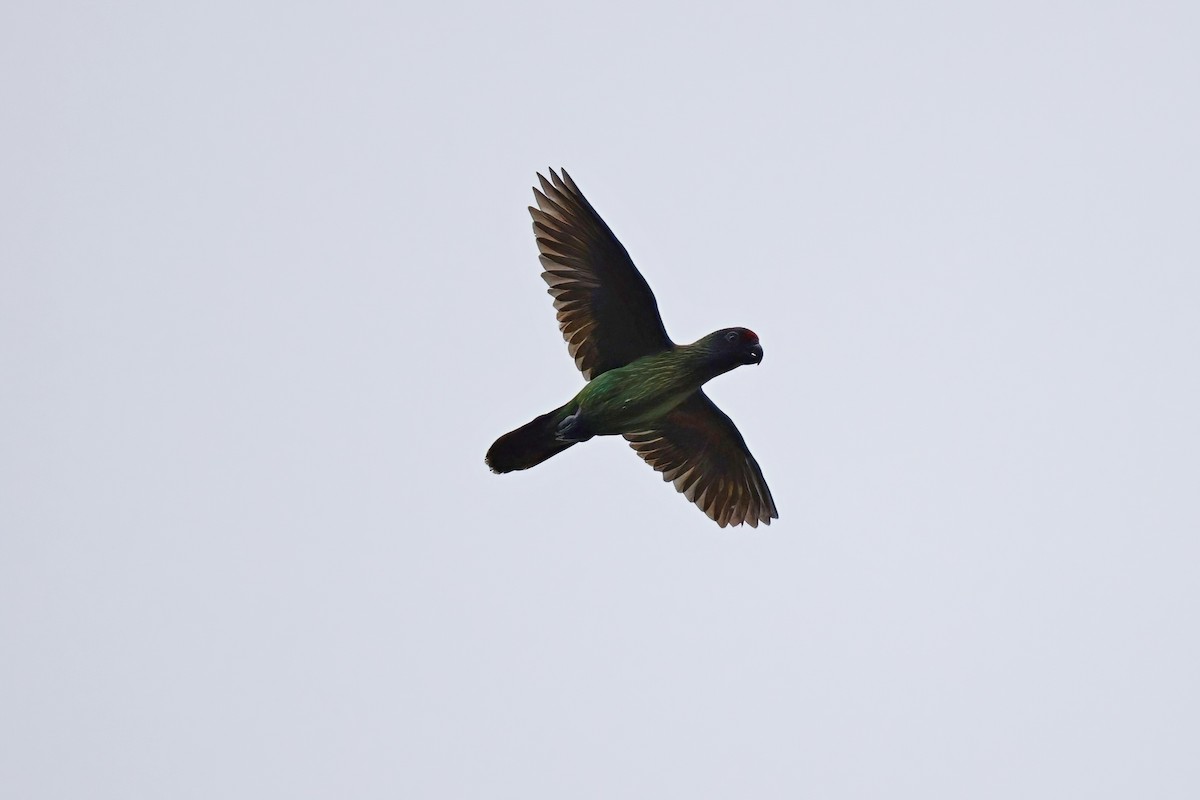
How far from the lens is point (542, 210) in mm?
12812

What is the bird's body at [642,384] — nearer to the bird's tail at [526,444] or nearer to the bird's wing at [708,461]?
the bird's tail at [526,444]

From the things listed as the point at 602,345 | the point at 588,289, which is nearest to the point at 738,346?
the point at 602,345

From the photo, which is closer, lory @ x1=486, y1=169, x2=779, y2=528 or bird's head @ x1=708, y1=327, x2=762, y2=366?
bird's head @ x1=708, y1=327, x2=762, y2=366

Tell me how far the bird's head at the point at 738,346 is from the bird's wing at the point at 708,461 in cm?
103

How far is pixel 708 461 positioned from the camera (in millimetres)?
14109

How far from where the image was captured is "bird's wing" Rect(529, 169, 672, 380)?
12609 millimetres

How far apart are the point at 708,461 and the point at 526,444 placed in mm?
2247

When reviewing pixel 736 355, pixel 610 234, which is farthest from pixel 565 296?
pixel 736 355

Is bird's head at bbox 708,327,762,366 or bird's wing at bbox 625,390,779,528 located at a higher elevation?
bird's head at bbox 708,327,762,366

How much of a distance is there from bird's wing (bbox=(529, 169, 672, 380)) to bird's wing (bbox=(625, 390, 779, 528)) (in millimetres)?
1005

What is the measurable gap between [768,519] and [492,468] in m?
3.17

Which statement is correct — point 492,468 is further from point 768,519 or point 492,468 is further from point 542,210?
point 768,519

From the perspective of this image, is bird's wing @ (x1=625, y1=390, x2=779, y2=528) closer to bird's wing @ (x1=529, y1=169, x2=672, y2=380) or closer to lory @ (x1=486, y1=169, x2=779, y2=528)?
lory @ (x1=486, y1=169, x2=779, y2=528)

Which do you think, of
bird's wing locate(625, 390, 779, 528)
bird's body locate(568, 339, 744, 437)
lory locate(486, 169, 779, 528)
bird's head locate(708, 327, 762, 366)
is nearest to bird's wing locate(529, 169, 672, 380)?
lory locate(486, 169, 779, 528)
